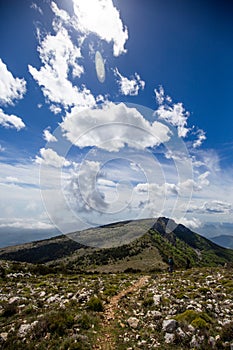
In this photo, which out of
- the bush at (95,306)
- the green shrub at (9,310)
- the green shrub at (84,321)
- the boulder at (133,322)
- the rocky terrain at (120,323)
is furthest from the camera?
the bush at (95,306)

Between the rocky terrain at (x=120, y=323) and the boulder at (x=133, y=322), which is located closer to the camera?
the rocky terrain at (x=120, y=323)

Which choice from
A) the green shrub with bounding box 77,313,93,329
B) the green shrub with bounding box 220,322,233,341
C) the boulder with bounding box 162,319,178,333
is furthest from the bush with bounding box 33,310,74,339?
the green shrub with bounding box 220,322,233,341

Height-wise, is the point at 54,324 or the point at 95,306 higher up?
the point at 54,324

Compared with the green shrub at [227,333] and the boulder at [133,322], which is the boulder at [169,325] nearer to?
the boulder at [133,322]

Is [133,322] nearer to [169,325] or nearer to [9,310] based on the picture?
[169,325]

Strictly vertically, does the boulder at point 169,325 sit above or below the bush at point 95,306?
above

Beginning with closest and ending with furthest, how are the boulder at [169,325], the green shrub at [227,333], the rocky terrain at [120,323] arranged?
the rocky terrain at [120,323], the green shrub at [227,333], the boulder at [169,325]

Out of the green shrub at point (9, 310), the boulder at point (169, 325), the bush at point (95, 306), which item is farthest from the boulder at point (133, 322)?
the green shrub at point (9, 310)

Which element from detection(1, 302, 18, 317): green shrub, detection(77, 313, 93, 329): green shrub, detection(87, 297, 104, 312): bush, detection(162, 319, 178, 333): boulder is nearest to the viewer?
detection(162, 319, 178, 333): boulder

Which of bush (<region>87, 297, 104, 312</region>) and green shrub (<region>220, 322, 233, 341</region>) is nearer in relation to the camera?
green shrub (<region>220, 322, 233, 341</region>)

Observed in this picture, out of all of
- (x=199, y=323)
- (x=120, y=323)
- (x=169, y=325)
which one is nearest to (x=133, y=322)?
(x=120, y=323)

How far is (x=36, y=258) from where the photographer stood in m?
168

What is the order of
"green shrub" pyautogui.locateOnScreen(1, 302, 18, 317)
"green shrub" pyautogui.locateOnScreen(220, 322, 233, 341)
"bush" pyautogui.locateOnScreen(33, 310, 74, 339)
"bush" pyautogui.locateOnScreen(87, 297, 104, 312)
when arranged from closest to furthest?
"green shrub" pyautogui.locateOnScreen(220, 322, 233, 341) → "bush" pyautogui.locateOnScreen(33, 310, 74, 339) → "green shrub" pyautogui.locateOnScreen(1, 302, 18, 317) → "bush" pyautogui.locateOnScreen(87, 297, 104, 312)

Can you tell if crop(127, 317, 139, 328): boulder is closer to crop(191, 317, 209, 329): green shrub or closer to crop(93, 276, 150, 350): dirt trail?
crop(93, 276, 150, 350): dirt trail
